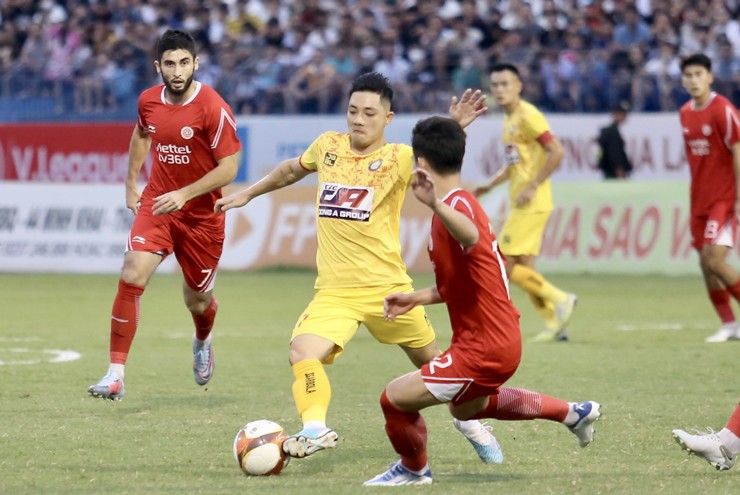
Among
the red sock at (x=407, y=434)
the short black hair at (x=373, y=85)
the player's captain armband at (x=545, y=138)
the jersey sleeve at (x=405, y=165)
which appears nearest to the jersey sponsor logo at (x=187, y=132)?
the short black hair at (x=373, y=85)

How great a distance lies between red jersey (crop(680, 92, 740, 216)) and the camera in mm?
12719

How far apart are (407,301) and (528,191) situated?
23.0ft

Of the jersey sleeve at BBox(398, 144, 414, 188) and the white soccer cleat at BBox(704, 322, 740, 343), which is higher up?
the jersey sleeve at BBox(398, 144, 414, 188)

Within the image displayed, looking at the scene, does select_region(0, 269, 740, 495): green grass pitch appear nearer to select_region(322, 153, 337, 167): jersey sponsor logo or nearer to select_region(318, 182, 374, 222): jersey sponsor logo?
select_region(318, 182, 374, 222): jersey sponsor logo

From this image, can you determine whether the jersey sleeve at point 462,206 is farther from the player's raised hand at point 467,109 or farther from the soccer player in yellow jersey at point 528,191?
the soccer player in yellow jersey at point 528,191

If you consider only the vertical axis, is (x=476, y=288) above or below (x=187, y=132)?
below

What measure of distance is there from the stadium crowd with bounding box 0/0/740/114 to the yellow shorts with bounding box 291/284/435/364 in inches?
626

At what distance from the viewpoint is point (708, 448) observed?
259 inches

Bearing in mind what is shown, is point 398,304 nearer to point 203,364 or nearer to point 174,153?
point 174,153

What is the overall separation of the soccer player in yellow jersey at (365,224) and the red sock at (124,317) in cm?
164

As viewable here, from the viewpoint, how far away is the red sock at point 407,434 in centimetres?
657

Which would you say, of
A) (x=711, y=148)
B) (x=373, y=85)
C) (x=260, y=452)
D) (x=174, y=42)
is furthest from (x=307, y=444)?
(x=711, y=148)

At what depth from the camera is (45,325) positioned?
14.7 meters

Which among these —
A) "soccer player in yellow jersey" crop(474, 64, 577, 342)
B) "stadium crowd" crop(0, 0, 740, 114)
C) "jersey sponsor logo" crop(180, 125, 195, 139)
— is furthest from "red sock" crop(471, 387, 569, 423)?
"stadium crowd" crop(0, 0, 740, 114)
